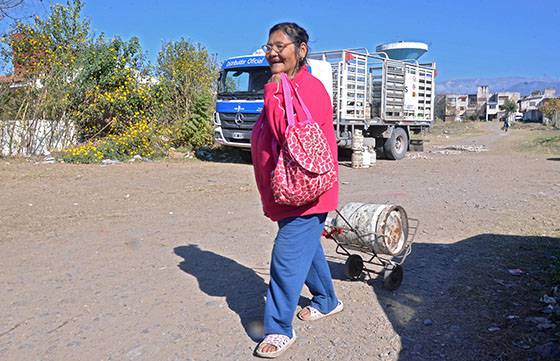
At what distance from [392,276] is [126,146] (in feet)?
35.8

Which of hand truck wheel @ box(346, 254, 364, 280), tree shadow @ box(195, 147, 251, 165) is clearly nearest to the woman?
hand truck wheel @ box(346, 254, 364, 280)

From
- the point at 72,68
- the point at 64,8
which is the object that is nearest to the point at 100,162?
the point at 72,68

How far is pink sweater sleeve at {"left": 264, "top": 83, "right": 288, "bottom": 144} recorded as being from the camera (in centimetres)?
278

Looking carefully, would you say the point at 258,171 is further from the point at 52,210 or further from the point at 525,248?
the point at 52,210

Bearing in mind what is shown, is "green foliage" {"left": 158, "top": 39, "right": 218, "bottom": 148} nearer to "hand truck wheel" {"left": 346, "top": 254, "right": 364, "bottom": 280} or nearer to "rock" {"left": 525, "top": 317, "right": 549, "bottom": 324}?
"hand truck wheel" {"left": 346, "top": 254, "right": 364, "bottom": 280}

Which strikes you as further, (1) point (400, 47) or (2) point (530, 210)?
(1) point (400, 47)

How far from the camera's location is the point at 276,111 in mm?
2793

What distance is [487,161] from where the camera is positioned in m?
15.2

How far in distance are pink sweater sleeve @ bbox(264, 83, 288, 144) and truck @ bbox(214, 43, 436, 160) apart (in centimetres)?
911

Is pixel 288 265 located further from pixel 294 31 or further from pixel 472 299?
pixel 472 299

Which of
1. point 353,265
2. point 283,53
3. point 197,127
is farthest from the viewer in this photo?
point 197,127

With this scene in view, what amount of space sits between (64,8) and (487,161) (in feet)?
43.5

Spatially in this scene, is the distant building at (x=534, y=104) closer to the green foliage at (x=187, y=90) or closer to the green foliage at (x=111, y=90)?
the green foliage at (x=187, y=90)

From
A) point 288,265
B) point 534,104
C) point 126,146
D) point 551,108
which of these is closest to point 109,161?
point 126,146
